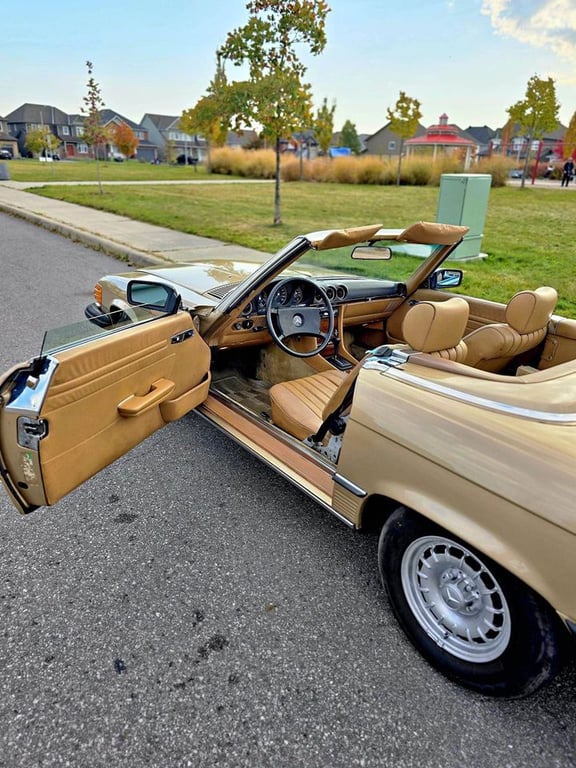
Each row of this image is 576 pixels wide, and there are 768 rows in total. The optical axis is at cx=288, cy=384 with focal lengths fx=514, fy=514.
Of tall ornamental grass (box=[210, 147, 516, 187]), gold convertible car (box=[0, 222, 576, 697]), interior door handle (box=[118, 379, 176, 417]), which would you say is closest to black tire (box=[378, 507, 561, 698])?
gold convertible car (box=[0, 222, 576, 697])

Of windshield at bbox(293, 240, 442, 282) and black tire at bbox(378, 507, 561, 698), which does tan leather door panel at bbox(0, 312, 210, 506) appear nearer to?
windshield at bbox(293, 240, 442, 282)

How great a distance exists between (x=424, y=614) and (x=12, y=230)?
41.2ft

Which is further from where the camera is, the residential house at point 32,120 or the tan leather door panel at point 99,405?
the residential house at point 32,120

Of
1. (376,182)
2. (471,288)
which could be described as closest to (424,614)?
(471,288)

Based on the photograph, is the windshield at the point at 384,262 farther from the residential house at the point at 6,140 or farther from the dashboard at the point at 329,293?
the residential house at the point at 6,140

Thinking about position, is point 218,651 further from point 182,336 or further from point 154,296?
point 154,296

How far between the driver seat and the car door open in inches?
27.8

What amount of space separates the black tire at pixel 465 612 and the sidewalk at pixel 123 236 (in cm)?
514

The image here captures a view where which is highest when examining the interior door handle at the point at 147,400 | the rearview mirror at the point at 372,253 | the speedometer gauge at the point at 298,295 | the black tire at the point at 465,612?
the rearview mirror at the point at 372,253

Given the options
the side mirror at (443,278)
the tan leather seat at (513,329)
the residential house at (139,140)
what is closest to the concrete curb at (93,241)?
the side mirror at (443,278)

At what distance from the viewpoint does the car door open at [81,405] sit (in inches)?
74.9

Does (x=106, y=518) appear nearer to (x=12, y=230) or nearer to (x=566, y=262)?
(x=566, y=262)

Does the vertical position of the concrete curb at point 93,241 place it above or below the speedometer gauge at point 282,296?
below

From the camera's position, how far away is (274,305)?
10.6 feet
